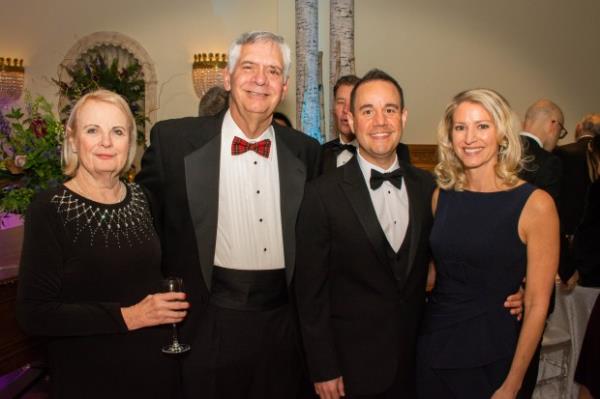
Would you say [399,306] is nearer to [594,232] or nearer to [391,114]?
[391,114]

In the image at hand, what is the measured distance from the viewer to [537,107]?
4.70 metres

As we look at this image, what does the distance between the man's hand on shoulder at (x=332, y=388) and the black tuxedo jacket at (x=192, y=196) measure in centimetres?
44

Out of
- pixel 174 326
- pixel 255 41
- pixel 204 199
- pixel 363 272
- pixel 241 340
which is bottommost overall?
pixel 241 340

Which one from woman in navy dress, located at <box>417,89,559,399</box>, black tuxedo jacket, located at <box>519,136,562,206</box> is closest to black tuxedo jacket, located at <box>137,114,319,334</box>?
woman in navy dress, located at <box>417,89,559,399</box>

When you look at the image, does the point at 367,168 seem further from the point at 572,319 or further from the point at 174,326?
the point at 572,319

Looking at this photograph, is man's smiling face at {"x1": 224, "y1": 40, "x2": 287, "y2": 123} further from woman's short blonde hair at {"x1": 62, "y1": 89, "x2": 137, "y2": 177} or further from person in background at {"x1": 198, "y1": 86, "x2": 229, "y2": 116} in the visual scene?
person in background at {"x1": 198, "y1": 86, "x2": 229, "y2": 116}

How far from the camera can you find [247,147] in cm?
238

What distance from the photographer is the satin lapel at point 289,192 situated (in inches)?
92.4

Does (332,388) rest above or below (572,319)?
above

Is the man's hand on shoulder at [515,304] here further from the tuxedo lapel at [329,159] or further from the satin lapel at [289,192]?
the tuxedo lapel at [329,159]

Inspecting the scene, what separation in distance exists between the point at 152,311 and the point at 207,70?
6.49 meters

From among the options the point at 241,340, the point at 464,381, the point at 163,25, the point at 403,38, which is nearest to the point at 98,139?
the point at 241,340

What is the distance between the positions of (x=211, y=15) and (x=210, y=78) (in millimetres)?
986

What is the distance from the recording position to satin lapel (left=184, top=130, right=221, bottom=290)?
2264mm
